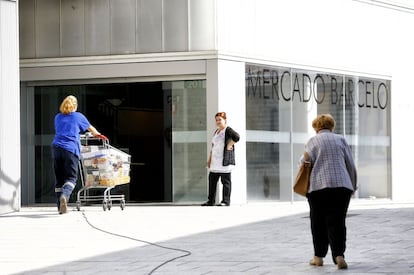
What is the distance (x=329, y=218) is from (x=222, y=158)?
9.98 metres

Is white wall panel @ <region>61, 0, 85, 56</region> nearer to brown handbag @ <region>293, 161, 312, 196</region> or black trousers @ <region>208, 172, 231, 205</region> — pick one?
black trousers @ <region>208, 172, 231, 205</region>

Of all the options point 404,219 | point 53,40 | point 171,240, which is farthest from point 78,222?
point 53,40

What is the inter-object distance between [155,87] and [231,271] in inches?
474

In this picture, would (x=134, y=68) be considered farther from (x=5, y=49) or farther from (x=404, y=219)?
(x=404, y=219)

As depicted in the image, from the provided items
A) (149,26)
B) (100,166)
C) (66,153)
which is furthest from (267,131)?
(66,153)

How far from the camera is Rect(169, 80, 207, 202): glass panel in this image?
20.4 meters

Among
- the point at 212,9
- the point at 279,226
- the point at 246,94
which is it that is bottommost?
the point at 279,226

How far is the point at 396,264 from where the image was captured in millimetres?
9281

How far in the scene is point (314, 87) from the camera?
22938 millimetres

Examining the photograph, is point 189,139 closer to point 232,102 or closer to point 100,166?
point 232,102

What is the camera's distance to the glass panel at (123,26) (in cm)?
2056

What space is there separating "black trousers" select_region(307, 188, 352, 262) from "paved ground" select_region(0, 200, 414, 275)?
9.0 inches

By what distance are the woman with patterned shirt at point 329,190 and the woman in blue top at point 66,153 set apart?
718 cm

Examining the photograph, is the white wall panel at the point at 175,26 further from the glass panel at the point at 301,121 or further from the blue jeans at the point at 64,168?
the blue jeans at the point at 64,168
